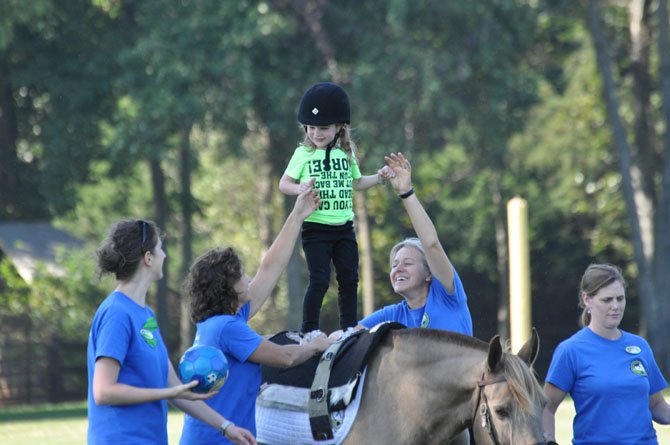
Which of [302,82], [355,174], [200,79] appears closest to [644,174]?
[302,82]

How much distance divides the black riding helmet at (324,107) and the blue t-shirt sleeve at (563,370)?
1506 millimetres

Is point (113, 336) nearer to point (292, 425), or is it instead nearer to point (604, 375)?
point (292, 425)

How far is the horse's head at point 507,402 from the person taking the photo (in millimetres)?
4840

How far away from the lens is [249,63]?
24.0m

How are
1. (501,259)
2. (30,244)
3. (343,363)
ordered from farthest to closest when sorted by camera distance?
(30,244)
(501,259)
(343,363)

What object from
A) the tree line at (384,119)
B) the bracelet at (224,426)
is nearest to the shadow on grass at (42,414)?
the tree line at (384,119)

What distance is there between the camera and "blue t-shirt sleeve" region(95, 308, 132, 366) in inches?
183

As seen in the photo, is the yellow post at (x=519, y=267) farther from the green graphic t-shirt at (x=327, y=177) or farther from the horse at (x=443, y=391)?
the horse at (x=443, y=391)

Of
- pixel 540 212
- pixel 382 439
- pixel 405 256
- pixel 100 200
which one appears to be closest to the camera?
pixel 382 439

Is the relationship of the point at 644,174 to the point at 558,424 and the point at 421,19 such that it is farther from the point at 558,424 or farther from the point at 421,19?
the point at 558,424

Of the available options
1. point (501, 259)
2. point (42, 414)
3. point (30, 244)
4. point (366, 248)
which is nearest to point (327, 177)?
point (42, 414)

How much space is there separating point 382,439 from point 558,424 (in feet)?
28.8

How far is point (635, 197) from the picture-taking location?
82.8 feet

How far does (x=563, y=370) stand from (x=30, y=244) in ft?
98.6
